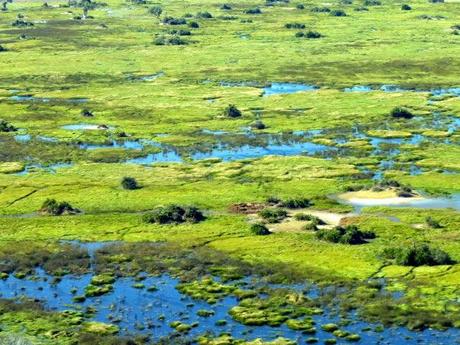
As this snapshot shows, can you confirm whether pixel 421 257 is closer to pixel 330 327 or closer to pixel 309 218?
pixel 330 327

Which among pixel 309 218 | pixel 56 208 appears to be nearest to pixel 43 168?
pixel 56 208

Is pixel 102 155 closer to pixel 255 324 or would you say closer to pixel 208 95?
pixel 208 95

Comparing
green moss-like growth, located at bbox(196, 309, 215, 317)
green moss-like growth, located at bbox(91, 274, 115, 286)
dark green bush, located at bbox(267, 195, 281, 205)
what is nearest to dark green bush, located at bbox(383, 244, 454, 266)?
green moss-like growth, located at bbox(196, 309, 215, 317)

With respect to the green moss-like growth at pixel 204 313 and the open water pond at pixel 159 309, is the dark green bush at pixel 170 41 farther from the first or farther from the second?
the green moss-like growth at pixel 204 313

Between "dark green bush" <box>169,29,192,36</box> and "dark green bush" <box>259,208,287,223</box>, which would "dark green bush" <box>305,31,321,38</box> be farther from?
"dark green bush" <box>259,208,287,223</box>

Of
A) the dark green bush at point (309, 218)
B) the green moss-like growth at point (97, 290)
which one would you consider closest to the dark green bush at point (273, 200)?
the dark green bush at point (309, 218)
